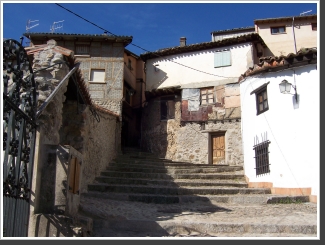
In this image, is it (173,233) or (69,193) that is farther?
(173,233)

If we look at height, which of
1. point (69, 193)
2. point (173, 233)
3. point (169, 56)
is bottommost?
point (173, 233)

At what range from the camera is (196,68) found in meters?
20.9

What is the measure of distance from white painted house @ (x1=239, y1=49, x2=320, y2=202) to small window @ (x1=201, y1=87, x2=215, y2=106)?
18.0 ft

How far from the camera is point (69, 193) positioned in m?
5.66

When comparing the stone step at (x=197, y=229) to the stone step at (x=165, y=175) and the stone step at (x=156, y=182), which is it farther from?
the stone step at (x=165, y=175)

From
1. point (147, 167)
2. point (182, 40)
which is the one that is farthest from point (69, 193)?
point (182, 40)

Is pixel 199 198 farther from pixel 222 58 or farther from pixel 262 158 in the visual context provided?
pixel 222 58

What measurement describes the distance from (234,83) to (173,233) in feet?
44.8

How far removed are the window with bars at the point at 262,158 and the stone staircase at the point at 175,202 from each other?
0.83 m

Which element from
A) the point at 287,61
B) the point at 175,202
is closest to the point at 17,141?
the point at 175,202

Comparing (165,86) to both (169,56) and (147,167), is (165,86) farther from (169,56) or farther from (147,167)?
(147,167)

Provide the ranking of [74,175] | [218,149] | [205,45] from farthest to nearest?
[205,45]
[218,149]
[74,175]

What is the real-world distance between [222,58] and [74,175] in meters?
15.9

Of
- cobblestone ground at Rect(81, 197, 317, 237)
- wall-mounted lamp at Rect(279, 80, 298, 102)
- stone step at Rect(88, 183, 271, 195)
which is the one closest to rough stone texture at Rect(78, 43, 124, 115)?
stone step at Rect(88, 183, 271, 195)
